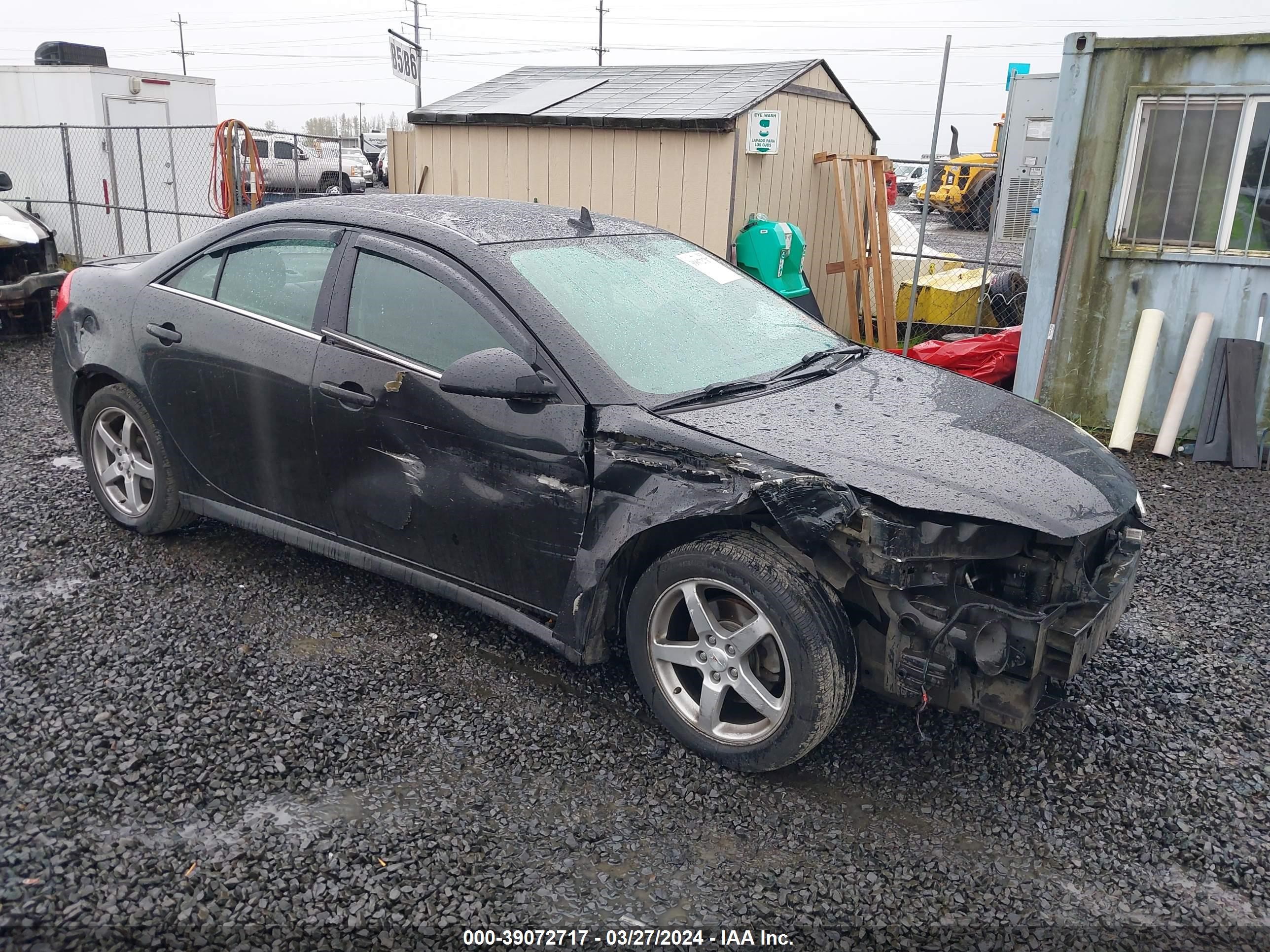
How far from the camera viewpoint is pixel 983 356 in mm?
7734

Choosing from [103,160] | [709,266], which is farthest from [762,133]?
[103,160]

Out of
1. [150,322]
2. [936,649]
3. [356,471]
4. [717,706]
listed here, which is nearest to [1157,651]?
[936,649]

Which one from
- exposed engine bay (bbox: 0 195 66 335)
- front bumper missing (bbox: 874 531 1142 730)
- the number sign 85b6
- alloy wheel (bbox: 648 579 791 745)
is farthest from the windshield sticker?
the number sign 85b6

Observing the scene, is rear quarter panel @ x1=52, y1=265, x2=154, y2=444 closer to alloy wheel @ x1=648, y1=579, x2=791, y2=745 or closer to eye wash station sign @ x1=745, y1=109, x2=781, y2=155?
alloy wheel @ x1=648, y1=579, x2=791, y2=745

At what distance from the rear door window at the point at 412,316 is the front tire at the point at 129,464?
4.42 feet

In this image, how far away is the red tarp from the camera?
7.62 metres

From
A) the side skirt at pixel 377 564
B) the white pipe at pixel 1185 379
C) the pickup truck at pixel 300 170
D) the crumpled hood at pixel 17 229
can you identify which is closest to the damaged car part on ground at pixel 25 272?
the crumpled hood at pixel 17 229

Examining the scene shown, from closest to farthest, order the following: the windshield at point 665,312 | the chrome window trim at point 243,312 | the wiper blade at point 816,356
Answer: the windshield at point 665,312 < the wiper blade at point 816,356 < the chrome window trim at point 243,312

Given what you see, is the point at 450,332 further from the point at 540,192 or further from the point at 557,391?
the point at 540,192

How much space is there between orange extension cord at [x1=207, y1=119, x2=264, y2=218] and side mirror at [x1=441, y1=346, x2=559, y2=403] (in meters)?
8.68

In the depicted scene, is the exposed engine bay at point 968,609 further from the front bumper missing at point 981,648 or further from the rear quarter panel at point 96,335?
the rear quarter panel at point 96,335

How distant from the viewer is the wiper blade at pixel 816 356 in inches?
141

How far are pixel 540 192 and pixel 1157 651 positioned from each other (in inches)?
265

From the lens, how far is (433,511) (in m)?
3.45
